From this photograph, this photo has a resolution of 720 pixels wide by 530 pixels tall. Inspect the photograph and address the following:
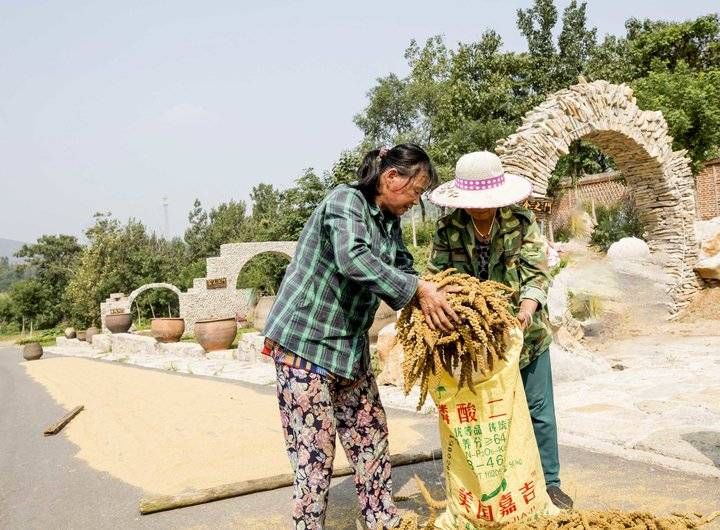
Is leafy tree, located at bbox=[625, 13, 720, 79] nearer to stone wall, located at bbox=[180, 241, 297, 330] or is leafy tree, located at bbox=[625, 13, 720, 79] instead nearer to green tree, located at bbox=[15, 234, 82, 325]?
stone wall, located at bbox=[180, 241, 297, 330]

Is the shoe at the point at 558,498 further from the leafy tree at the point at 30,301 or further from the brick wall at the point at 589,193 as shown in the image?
the leafy tree at the point at 30,301

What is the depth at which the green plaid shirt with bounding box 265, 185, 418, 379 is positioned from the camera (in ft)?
6.98

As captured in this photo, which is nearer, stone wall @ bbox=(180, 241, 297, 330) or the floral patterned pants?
the floral patterned pants

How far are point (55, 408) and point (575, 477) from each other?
621 centimetres

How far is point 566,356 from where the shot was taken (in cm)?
607

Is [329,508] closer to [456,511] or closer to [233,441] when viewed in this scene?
[456,511]

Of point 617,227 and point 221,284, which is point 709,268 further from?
point 221,284

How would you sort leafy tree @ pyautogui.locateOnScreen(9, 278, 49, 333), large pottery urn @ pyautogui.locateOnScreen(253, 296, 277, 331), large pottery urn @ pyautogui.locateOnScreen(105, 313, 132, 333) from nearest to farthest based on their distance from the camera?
large pottery urn @ pyautogui.locateOnScreen(105, 313, 132, 333) < large pottery urn @ pyautogui.locateOnScreen(253, 296, 277, 331) < leafy tree @ pyautogui.locateOnScreen(9, 278, 49, 333)

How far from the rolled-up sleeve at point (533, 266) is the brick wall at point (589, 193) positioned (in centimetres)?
1800

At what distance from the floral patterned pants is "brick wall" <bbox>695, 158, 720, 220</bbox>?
18673 millimetres

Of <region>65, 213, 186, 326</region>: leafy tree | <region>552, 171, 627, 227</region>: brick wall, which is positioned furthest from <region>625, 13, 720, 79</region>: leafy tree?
<region>65, 213, 186, 326</region>: leafy tree

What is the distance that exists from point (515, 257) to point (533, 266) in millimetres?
84

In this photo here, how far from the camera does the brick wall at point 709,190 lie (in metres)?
17.7

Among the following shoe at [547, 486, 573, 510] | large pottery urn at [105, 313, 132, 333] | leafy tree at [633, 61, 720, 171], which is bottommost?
large pottery urn at [105, 313, 132, 333]
